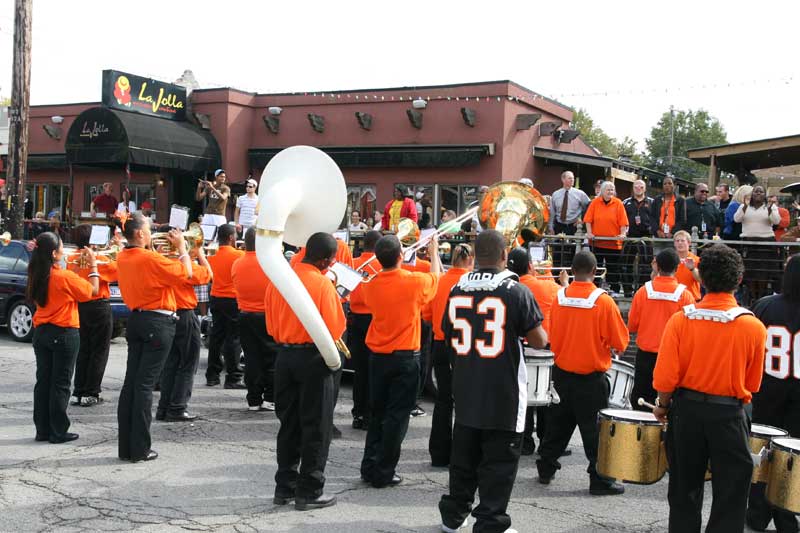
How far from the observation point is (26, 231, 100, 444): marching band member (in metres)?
6.94

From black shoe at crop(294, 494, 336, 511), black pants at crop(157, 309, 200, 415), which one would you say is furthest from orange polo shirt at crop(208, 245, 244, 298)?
black shoe at crop(294, 494, 336, 511)

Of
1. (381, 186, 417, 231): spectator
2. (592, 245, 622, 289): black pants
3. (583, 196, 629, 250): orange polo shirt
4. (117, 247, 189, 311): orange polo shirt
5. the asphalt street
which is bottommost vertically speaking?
the asphalt street

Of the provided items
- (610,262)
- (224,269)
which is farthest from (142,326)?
(610,262)

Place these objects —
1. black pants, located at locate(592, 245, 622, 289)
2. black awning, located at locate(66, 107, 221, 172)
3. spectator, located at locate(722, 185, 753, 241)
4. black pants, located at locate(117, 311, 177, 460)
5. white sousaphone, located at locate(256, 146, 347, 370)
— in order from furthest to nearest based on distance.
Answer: black awning, located at locate(66, 107, 221, 172), spectator, located at locate(722, 185, 753, 241), black pants, located at locate(592, 245, 622, 289), black pants, located at locate(117, 311, 177, 460), white sousaphone, located at locate(256, 146, 347, 370)

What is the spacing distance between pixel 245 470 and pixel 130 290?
179cm

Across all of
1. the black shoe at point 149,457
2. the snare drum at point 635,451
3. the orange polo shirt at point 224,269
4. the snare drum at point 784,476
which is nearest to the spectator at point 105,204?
the orange polo shirt at point 224,269

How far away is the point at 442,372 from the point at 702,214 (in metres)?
6.67

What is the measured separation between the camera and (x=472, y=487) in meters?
4.96

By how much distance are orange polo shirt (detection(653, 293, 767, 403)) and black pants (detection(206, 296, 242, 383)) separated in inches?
234

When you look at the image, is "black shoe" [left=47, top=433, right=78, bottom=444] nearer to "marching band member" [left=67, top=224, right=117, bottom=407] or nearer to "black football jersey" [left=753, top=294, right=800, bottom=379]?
"marching band member" [left=67, top=224, right=117, bottom=407]

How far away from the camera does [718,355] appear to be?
14.4 feet

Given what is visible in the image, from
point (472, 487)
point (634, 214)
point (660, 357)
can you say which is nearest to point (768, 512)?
point (660, 357)

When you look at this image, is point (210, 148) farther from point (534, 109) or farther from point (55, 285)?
point (55, 285)

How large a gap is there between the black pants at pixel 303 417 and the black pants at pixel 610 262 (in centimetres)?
683
